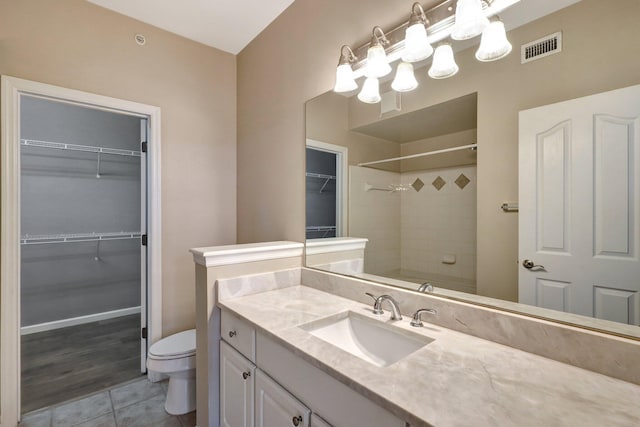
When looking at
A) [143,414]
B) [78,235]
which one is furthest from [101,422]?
[78,235]

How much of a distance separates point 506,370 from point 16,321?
99.7 inches

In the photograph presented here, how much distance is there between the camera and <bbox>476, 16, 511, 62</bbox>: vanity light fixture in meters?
1.03

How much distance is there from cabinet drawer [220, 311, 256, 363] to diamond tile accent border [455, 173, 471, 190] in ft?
3.38

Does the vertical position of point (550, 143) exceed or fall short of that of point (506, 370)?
it exceeds it

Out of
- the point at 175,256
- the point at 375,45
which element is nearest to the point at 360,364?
the point at 375,45

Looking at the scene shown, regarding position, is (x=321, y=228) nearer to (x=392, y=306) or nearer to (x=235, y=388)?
(x=392, y=306)

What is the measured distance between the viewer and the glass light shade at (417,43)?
120 cm

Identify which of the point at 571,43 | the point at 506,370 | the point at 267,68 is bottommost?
the point at 506,370

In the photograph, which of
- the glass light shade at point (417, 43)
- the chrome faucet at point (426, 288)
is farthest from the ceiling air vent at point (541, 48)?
the chrome faucet at point (426, 288)

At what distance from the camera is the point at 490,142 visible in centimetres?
107

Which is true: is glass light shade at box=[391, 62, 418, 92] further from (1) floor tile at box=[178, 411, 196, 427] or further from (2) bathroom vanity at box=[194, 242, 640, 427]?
(1) floor tile at box=[178, 411, 196, 427]

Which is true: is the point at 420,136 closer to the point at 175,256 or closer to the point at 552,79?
the point at 552,79

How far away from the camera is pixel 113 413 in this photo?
1840mm

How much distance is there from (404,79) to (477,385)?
1.21 m
